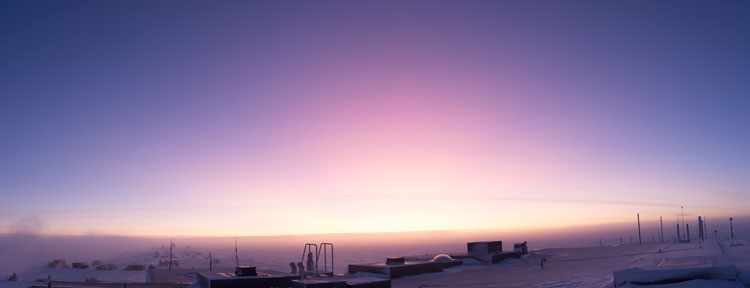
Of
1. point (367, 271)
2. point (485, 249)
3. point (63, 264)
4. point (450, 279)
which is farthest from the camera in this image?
point (63, 264)

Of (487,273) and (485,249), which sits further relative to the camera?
(485,249)

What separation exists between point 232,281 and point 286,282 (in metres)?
3.12

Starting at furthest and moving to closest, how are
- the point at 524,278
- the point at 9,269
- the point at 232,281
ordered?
the point at 9,269
the point at 524,278
the point at 232,281

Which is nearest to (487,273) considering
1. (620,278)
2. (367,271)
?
(367,271)

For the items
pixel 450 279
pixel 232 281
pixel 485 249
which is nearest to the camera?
pixel 232 281

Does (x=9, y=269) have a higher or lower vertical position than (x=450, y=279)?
lower

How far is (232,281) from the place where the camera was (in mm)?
28844

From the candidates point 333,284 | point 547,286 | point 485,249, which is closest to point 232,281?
point 333,284

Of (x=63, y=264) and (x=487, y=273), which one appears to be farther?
(x=63, y=264)

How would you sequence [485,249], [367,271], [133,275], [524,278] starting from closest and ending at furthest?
1. [524,278]
2. [367,271]
3. [485,249]
4. [133,275]

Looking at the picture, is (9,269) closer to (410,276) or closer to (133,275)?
(133,275)

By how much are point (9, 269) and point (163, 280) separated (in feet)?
309

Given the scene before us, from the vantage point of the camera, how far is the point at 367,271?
4112cm

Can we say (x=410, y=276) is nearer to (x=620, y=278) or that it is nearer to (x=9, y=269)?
(x=620, y=278)
